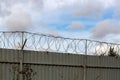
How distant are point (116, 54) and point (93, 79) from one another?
78.7 inches

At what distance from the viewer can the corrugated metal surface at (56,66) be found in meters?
10.9

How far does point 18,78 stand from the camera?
11.2 metres

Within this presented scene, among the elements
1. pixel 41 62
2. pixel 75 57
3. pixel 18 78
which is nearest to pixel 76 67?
pixel 75 57

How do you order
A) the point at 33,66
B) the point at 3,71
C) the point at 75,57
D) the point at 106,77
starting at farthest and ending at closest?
the point at 106,77, the point at 75,57, the point at 33,66, the point at 3,71

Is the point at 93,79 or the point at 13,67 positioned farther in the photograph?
the point at 93,79

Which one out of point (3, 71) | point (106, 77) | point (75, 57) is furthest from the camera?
point (106, 77)

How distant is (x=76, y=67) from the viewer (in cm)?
1285

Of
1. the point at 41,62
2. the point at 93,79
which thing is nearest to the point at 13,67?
the point at 41,62

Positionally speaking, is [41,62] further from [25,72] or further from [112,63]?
[112,63]

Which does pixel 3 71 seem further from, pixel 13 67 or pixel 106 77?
pixel 106 77

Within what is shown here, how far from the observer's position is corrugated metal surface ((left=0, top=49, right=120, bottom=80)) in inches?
431

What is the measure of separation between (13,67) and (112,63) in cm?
481

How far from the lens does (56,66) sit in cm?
1221

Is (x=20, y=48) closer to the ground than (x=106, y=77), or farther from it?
farther from it
